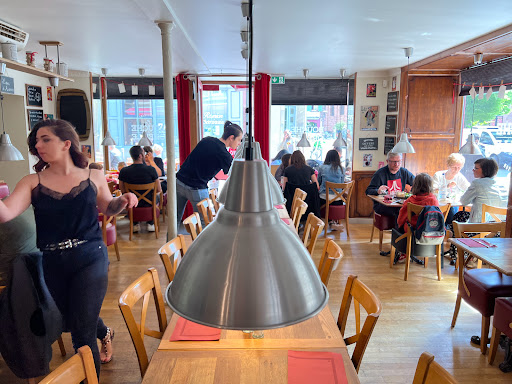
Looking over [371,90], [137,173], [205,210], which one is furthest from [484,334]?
[371,90]

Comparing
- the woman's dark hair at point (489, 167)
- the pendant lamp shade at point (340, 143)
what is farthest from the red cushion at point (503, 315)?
the pendant lamp shade at point (340, 143)

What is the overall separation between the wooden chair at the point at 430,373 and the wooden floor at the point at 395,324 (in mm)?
1431

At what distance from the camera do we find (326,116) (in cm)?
796

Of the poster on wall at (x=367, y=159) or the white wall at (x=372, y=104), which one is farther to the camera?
the poster on wall at (x=367, y=159)

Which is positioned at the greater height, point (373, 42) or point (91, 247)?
point (373, 42)

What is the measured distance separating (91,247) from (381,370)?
80.7 inches

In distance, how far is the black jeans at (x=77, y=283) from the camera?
207 cm

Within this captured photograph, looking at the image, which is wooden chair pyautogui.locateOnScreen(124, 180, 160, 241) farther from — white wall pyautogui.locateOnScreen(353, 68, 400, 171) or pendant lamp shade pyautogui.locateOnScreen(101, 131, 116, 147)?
white wall pyautogui.locateOnScreen(353, 68, 400, 171)

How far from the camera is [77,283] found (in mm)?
2088

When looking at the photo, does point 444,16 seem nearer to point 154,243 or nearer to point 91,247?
point 91,247

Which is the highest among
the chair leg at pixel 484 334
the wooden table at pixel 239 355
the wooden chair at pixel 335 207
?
the wooden table at pixel 239 355

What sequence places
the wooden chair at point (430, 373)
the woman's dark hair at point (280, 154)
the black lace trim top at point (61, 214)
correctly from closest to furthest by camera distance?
1. the wooden chair at point (430, 373)
2. the black lace trim top at point (61, 214)
3. the woman's dark hair at point (280, 154)

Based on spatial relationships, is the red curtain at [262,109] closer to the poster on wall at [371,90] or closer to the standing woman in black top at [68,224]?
the poster on wall at [371,90]

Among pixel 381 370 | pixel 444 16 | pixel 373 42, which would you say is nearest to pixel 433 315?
pixel 381 370
